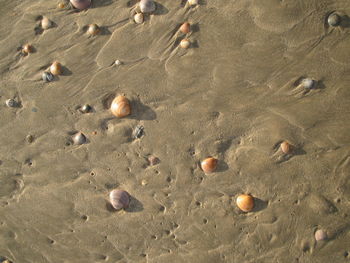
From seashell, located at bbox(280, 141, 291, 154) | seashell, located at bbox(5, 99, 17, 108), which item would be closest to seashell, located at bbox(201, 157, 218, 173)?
seashell, located at bbox(280, 141, 291, 154)

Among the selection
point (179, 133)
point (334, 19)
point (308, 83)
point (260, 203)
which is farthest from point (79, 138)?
point (334, 19)

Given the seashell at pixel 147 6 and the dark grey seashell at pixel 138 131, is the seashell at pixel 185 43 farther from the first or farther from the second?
the dark grey seashell at pixel 138 131

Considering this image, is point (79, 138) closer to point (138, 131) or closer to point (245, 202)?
point (138, 131)

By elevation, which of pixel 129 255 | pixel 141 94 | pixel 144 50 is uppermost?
pixel 144 50

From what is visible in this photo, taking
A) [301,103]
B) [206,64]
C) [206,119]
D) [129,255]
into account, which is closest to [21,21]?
[206,64]

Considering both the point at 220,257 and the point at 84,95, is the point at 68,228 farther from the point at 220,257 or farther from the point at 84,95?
the point at 220,257
